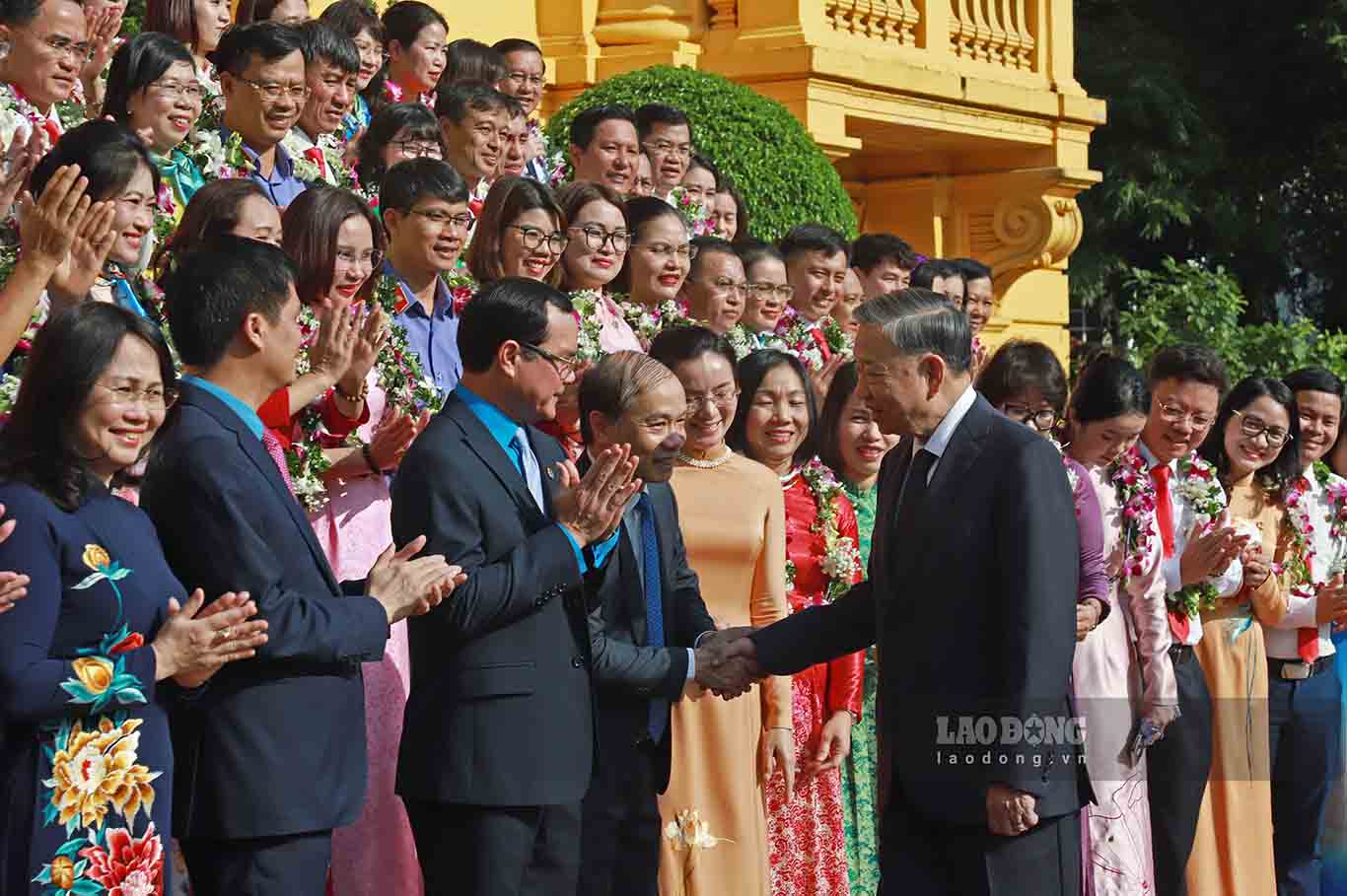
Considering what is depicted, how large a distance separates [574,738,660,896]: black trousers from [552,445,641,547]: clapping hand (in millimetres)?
870

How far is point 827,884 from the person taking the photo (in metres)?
7.23

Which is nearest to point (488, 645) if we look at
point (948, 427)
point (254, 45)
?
point (948, 427)

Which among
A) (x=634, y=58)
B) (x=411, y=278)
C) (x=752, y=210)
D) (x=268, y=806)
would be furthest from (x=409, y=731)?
(x=634, y=58)

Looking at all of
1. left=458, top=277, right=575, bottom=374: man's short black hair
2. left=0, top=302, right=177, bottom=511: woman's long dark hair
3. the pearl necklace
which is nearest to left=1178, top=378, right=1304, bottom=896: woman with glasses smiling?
the pearl necklace

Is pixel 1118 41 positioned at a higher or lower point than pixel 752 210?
higher

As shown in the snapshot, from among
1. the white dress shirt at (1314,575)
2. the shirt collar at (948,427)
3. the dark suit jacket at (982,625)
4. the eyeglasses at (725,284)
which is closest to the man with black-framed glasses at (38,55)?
the eyeglasses at (725,284)

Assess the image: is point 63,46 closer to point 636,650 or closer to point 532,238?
point 532,238

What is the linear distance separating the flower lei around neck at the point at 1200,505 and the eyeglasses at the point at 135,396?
4.47 meters

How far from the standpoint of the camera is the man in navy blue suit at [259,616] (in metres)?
4.71

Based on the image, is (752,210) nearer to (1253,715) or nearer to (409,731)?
(1253,715)

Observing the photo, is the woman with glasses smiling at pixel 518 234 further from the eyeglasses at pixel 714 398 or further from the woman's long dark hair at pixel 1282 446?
the woman's long dark hair at pixel 1282 446

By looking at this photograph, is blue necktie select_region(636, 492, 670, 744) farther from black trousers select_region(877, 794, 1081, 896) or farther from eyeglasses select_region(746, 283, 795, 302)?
eyeglasses select_region(746, 283, 795, 302)

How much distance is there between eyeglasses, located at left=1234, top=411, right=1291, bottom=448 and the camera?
8688mm

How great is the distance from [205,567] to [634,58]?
33.4ft
